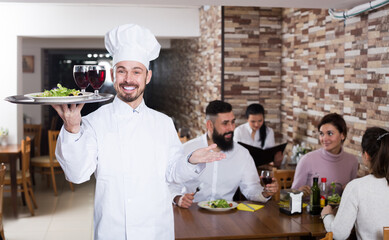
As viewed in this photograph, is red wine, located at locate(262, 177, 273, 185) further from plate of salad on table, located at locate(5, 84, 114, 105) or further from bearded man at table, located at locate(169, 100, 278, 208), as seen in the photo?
Answer: plate of salad on table, located at locate(5, 84, 114, 105)

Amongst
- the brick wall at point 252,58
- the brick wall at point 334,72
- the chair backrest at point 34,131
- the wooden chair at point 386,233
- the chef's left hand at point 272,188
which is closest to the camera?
the wooden chair at point 386,233

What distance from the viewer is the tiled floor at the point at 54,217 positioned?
17.4 ft

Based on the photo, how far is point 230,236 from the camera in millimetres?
2699

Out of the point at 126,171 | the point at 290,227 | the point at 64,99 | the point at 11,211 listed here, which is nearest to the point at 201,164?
the point at 126,171

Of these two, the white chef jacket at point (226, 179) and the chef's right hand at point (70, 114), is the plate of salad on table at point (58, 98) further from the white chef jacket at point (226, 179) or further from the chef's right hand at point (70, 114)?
the white chef jacket at point (226, 179)

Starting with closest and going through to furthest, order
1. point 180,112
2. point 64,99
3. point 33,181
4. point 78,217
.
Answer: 1. point 64,99
2. point 78,217
3. point 33,181
4. point 180,112

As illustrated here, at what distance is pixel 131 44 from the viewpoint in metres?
2.10

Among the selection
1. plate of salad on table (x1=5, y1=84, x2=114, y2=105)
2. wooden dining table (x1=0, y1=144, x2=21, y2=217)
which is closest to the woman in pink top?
plate of salad on table (x1=5, y1=84, x2=114, y2=105)

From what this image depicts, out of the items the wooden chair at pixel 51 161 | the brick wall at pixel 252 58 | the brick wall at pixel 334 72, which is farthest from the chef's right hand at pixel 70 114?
the wooden chair at pixel 51 161

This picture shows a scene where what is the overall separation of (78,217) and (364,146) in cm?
416

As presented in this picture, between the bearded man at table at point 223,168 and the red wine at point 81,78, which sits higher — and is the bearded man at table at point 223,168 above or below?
below

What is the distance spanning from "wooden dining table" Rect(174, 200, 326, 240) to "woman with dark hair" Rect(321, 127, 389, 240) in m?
0.17

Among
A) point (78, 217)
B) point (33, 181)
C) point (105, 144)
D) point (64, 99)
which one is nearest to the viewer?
point (64, 99)

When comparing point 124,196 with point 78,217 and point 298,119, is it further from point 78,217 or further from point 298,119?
point 78,217
